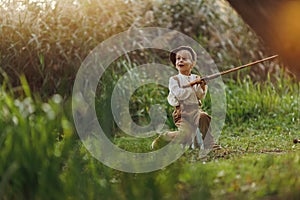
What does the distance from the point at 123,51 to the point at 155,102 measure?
653 millimetres

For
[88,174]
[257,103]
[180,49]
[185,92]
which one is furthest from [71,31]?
[88,174]

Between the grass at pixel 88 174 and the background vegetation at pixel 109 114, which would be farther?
the background vegetation at pixel 109 114

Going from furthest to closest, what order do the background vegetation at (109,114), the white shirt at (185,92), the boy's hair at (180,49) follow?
the boy's hair at (180,49) → the white shirt at (185,92) → the background vegetation at (109,114)

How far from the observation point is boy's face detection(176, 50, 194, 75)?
4246mm

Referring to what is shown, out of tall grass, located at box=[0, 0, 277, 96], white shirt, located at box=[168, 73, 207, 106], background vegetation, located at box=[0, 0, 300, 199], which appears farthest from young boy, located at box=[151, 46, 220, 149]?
tall grass, located at box=[0, 0, 277, 96]

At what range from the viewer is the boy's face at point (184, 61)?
13.9ft

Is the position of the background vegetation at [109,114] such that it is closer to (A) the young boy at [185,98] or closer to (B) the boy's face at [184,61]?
(A) the young boy at [185,98]

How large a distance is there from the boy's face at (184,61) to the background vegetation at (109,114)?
1.80 ft

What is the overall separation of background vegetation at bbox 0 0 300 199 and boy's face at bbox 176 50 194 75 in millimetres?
548

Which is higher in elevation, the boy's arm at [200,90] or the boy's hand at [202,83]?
the boy's hand at [202,83]

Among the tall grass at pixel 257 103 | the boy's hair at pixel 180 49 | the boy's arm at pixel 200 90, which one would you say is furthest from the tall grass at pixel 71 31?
the boy's arm at pixel 200 90

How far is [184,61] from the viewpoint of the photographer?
14.0 ft

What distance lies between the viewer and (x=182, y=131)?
4238 mm

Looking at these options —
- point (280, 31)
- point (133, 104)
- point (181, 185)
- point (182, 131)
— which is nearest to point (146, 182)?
point (181, 185)
